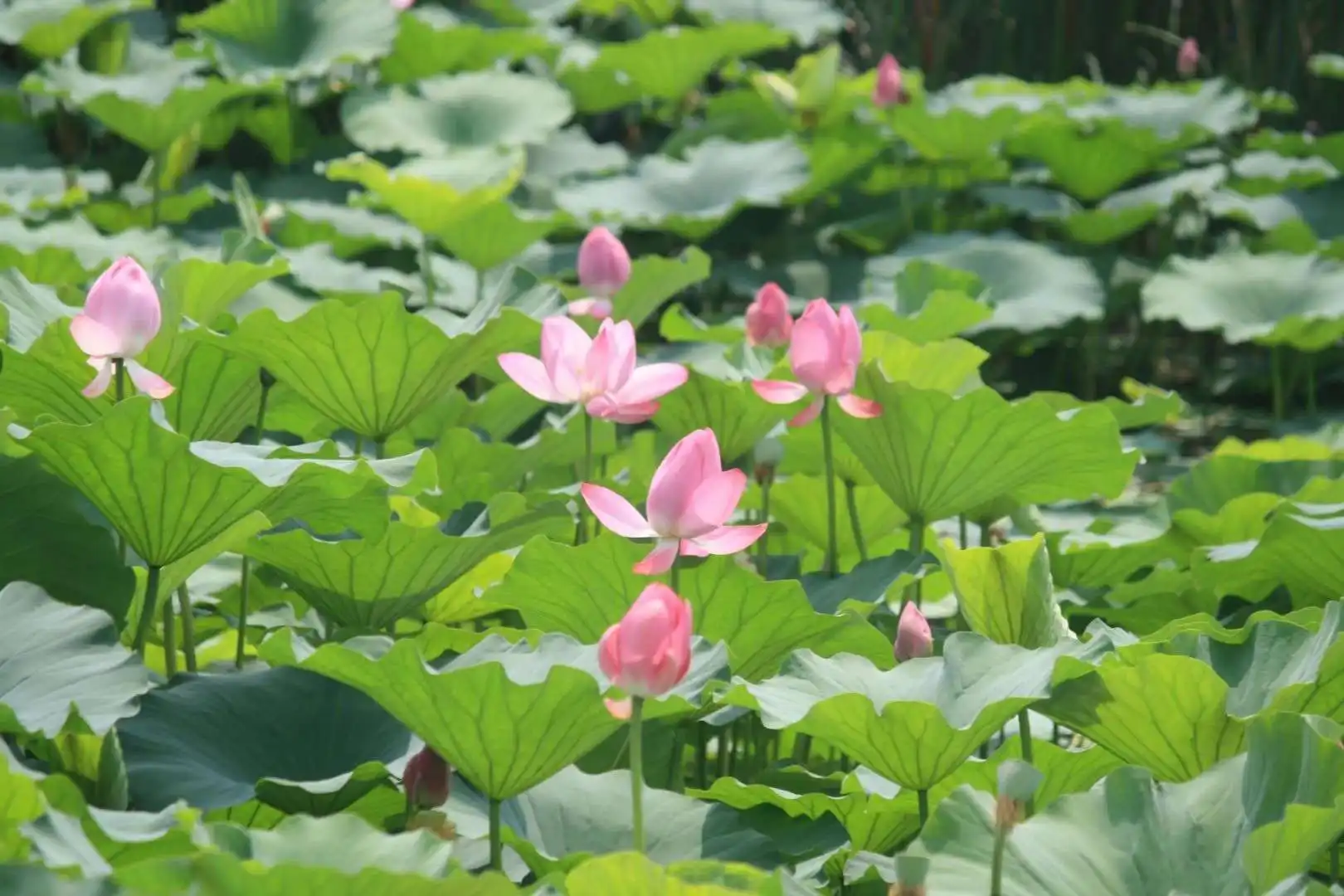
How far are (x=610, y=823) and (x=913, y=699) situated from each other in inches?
8.4

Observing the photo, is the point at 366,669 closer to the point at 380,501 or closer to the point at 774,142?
the point at 380,501

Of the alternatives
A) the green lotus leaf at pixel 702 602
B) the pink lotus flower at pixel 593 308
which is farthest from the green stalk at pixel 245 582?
the pink lotus flower at pixel 593 308

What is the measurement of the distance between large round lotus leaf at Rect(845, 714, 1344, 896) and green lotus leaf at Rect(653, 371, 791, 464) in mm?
650

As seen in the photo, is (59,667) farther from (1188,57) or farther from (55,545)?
(1188,57)

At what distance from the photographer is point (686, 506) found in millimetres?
1110

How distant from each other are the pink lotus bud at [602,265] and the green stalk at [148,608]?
0.63 metres

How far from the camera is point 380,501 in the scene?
133 centimetres

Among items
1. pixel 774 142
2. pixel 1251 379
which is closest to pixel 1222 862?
pixel 774 142

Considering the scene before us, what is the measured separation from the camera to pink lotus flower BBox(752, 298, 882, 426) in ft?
4.68

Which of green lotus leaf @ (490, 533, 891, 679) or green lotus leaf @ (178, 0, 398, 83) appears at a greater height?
green lotus leaf @ (490, 533, 891, 679)

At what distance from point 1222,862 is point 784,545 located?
1007 millimetres

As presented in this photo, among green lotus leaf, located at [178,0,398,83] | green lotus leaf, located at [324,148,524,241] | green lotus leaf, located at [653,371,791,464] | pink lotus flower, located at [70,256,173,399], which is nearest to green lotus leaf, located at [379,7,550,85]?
green lotus leaf, located at [178,0,398,83]

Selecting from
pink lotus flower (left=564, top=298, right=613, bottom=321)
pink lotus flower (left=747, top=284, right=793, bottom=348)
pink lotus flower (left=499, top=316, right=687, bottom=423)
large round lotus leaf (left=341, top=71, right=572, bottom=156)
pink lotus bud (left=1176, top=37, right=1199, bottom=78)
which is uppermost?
pink lotus flower (left=499, top=316, right=687, bottom=423)

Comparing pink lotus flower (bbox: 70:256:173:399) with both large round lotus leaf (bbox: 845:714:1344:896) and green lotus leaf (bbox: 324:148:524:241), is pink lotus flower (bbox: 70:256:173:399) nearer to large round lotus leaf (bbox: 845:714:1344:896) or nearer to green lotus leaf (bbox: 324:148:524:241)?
large round lotus leaf (bbox: 845:714:1344:896)
